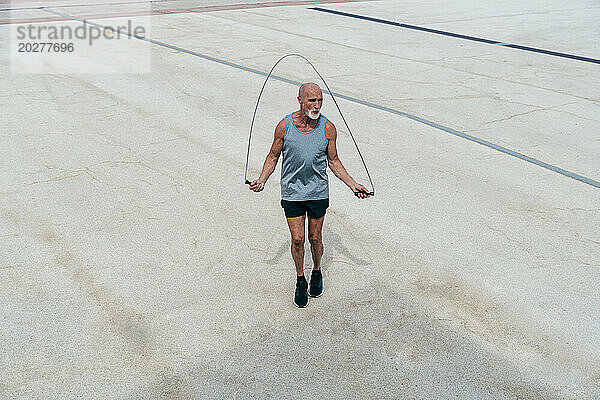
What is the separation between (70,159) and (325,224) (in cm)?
387

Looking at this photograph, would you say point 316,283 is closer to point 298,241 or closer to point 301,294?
point 301,294

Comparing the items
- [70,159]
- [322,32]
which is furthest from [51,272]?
[322,32]

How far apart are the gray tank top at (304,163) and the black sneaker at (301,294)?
773mm

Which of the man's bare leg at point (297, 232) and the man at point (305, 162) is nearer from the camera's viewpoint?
the man at point (305, 162)

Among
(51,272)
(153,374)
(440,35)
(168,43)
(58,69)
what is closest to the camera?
(153,374)

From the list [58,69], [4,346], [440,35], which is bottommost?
[4,346]

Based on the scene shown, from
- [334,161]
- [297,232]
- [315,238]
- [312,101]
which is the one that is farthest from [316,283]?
[312,101]

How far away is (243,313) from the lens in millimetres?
5062

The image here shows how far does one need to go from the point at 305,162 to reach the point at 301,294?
1.16 m

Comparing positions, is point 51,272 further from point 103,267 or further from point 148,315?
point 148,315

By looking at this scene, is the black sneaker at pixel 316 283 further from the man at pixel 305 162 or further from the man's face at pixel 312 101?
the man's face at pixel 312 101

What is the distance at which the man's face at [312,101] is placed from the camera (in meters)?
4.60

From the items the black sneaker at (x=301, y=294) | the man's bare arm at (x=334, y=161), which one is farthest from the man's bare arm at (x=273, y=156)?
the black sneaker at (x=301, y=294)

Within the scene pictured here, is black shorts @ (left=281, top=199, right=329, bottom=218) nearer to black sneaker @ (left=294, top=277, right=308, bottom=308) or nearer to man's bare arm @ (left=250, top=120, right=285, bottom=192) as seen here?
man's bare arm @ (left=250, top=120, right=285, bottom=192)
